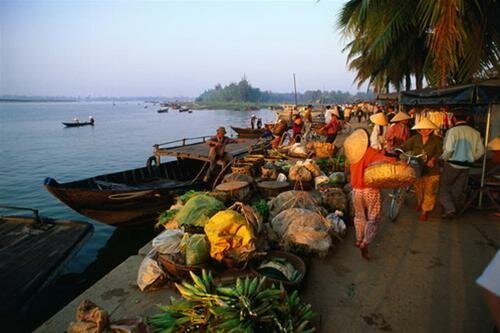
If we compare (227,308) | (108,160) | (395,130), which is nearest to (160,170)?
(395,130)

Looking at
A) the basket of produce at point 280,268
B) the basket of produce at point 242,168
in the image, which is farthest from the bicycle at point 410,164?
the basket of produce at point 242,168

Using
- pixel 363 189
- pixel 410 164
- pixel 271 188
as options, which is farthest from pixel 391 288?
pixel 271 188

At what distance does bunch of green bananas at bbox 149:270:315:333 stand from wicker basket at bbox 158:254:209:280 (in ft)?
1.56

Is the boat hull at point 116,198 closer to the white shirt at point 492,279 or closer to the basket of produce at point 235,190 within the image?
the basket of produce at point 235,190

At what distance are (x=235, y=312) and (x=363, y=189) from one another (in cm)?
239

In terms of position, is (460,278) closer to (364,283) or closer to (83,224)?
(364,283)

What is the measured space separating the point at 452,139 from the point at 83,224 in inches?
313

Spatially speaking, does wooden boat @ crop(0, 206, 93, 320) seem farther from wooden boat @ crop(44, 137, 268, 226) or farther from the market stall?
the market stall

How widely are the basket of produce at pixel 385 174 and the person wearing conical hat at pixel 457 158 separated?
210 cm

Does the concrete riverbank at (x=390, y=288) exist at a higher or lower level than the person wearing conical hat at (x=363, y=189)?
lower

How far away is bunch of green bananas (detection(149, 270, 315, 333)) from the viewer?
260 centimetres

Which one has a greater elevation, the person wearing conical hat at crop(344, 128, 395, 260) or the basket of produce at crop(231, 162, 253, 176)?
the person wearing conical hat at crop(344, 128, 395, 260)

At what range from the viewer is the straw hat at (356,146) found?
4.08 metres

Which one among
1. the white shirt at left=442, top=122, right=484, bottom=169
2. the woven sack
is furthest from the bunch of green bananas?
the woven sack
